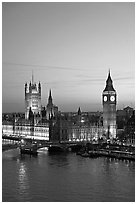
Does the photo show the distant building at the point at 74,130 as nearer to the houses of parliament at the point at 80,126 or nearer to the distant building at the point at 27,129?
the houses of parliament at the point at 80,126

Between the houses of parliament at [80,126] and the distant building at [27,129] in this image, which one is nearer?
the houses of parliament at [80,126]

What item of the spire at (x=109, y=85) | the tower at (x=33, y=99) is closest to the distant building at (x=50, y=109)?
the tower at (x=33, y=99)

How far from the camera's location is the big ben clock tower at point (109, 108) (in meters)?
14.3

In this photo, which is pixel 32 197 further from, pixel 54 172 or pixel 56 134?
pixel 56 134

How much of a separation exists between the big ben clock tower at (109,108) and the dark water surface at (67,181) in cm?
528

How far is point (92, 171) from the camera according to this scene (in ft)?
24.0

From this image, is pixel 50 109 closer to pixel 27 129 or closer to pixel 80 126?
pixel 27 129

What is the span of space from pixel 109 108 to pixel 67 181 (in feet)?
27.6

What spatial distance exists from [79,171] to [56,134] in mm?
6822

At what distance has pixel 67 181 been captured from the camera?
633 cm

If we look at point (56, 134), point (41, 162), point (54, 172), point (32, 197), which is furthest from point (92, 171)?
point (56, 134)

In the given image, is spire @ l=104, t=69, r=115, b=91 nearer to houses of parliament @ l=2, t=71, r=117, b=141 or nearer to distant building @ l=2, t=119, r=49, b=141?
houses of parliament @ l=2, t=71, r=117, b=141

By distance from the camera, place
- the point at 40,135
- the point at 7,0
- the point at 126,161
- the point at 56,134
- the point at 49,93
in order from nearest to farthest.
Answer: the point at 7,0 → the point at 126,161 → the point at 56,134 → the point at 40,135 → the point at 49,93

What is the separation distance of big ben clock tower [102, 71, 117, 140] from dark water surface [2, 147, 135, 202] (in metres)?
5.28
